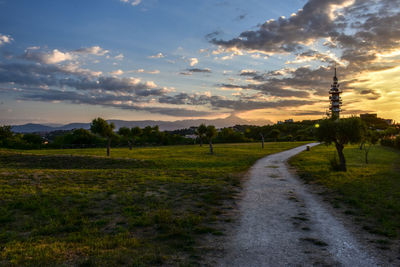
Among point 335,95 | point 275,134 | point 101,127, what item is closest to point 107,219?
point 101,127

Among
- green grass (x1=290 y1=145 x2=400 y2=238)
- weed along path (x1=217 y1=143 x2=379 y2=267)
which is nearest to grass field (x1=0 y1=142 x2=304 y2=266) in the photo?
weed along path (x1=217 y1=143 x2=379 y2=267)

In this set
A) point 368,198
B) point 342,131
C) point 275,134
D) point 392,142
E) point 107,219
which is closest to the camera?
point 107,219

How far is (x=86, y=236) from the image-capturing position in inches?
324

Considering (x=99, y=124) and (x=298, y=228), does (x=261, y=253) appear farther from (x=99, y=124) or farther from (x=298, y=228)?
(x=99, y=124)

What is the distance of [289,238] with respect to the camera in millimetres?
8281

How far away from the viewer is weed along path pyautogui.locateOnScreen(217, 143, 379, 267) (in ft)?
22.2

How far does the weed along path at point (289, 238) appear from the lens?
677 centimetres

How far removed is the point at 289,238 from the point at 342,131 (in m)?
18.3

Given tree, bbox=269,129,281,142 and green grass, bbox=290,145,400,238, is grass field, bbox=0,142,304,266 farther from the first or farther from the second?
tree, bbox=269,129,281,142

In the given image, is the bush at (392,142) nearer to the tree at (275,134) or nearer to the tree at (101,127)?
the tree at (275,134)

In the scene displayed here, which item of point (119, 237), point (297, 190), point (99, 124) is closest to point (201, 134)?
point (99, 124)

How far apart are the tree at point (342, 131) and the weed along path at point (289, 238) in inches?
485

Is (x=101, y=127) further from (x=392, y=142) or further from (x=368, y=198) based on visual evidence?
(x=392, y=142)

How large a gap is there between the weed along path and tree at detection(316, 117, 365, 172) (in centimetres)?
1233
